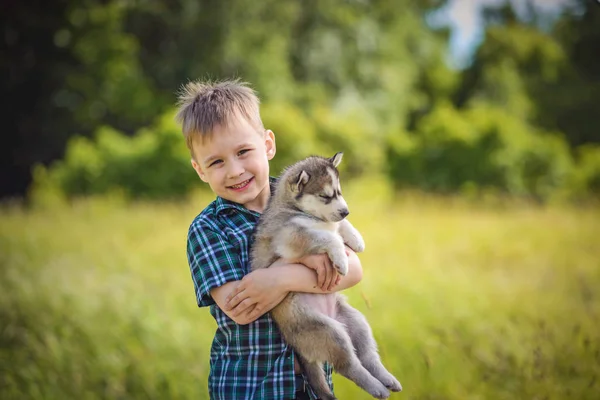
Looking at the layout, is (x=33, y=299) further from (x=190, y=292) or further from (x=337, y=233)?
(x=337, y=233)

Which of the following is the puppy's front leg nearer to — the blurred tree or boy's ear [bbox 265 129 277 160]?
boy's ear [bbox 265 129 277 160]

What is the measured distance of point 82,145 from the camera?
12.0m

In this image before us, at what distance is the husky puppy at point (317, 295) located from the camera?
2.14m

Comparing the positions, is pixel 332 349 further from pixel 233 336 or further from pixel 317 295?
pixel 233 336

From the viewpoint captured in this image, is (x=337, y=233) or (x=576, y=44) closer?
(x=337, y=233)

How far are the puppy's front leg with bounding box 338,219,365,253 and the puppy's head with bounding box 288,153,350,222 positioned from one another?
0.15 meters

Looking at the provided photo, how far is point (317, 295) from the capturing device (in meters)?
2.25

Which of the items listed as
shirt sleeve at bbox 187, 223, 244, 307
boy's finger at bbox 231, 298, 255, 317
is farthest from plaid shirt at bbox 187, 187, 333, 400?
boy's finger at bbox 231, 298, 255, 317

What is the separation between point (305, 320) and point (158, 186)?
382 inches

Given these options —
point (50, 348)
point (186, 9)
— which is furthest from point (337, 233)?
point (186, 9)

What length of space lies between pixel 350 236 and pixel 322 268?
0.32m

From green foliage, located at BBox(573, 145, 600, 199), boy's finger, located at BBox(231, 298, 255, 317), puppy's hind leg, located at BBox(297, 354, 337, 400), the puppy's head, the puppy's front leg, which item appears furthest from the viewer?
green foliage, located at BBox(573, 145, 600, 199)

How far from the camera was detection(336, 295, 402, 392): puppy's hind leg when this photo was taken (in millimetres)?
2238

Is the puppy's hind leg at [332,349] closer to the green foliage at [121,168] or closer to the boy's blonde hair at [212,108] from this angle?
the boy's blonde hair at [212,108]
